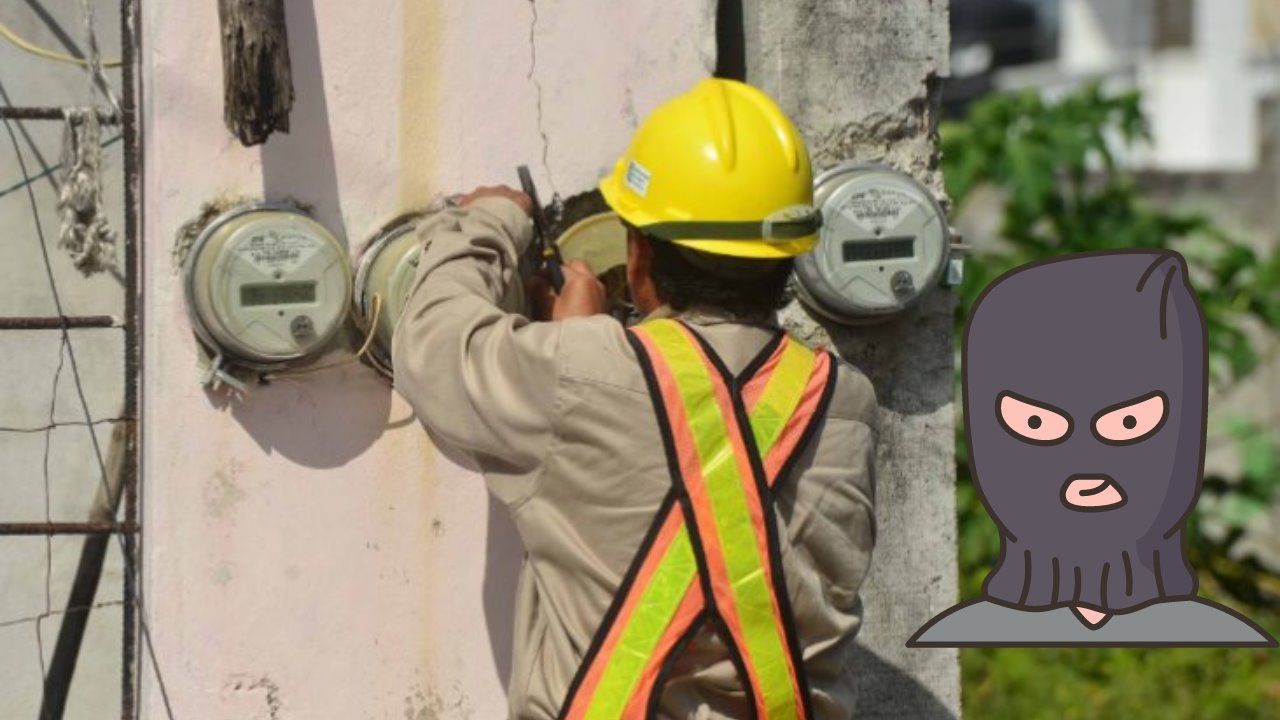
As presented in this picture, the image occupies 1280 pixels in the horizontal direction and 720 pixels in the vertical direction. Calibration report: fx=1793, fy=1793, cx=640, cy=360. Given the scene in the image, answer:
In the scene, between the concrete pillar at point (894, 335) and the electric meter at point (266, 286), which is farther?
the concrete pillar at point (894, 335)

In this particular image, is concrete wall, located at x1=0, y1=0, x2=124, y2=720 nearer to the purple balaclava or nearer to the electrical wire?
the electrical wire

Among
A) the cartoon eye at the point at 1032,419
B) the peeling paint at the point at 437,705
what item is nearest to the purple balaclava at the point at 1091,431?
the cartoon eye at the point at 1032,419

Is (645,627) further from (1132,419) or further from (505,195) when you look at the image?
(1132,419)

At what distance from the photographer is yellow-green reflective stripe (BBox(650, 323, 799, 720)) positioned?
2.57 metres

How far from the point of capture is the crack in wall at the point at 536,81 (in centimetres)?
327

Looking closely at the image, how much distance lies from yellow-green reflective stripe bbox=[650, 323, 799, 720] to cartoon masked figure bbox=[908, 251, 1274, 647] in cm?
94

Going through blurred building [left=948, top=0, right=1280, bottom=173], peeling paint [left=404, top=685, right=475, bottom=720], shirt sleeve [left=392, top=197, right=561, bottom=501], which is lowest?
peeling paint [left=404, top=685, right=475, bottom=720]

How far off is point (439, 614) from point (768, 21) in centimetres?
126

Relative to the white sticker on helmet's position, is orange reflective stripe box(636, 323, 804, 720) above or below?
below

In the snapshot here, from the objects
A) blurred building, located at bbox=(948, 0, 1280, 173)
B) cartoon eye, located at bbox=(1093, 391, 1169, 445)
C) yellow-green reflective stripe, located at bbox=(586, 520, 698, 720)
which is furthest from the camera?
blurred building, located at bbox=(948, 0, 1280, 173)

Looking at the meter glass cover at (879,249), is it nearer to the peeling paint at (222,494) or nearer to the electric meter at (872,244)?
the electric meter at (872,244)

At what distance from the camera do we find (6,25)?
128 inches

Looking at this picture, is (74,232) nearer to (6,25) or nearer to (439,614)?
(6,25)

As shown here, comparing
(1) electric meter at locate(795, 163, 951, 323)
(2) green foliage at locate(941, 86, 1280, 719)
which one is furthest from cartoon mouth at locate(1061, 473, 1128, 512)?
(2) green foliage at locate(941, 86, 1280, 719)
